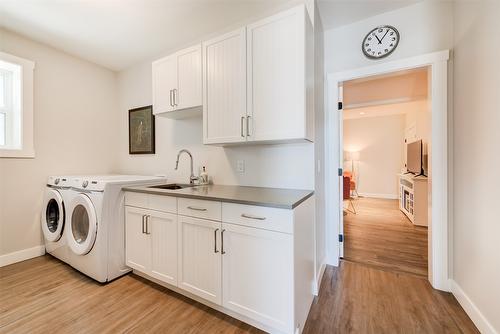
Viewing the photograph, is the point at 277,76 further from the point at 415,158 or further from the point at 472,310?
the point at 415,158

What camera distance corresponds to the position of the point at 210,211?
1507mm

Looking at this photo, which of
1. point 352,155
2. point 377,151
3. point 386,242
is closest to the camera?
point 386,242

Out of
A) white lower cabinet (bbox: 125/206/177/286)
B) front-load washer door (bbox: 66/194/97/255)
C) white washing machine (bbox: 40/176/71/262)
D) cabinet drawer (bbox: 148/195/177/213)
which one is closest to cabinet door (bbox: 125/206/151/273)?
white lower cabinet (bbox: 125/206/177/286)

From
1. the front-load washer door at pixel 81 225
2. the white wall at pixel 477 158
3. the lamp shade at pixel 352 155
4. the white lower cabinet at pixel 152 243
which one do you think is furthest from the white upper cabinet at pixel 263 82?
the lamp shade at pixel 352 155

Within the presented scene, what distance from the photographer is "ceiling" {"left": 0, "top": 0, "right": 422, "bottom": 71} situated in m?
1.93

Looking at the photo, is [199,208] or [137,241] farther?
[137,241]

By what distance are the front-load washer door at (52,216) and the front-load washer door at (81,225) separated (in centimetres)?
21

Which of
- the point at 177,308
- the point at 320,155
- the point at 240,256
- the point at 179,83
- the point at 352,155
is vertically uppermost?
the point at 179,83

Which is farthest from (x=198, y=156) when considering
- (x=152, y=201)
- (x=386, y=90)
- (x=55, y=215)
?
(x=386, y=90)

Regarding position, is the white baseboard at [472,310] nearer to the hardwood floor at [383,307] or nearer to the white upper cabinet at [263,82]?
the hardwood floor at [383,307]

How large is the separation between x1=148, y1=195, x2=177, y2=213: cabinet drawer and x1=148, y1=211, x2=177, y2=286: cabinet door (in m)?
0.04

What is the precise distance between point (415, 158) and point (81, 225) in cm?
539

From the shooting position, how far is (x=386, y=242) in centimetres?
285

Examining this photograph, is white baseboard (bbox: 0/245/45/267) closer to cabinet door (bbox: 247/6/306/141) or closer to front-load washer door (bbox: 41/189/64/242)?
front-load washer door (bbox: 41/189/64/242)
